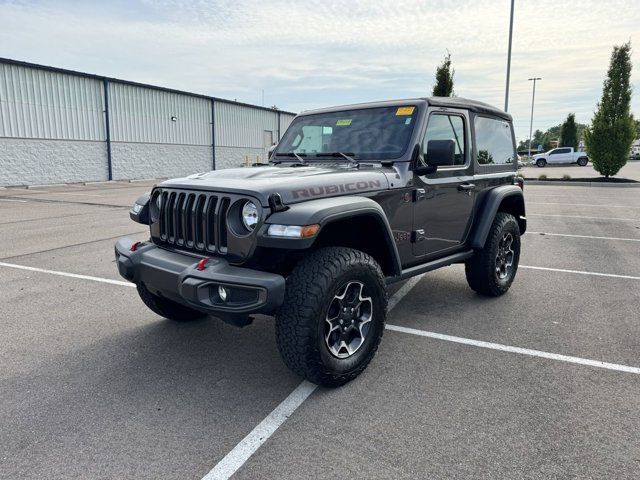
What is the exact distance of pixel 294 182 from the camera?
121 inches

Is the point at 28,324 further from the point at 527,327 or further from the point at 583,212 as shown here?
the point at 583,212

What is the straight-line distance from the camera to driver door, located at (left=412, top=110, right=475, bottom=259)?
3.93 m

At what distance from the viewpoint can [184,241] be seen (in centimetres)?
326

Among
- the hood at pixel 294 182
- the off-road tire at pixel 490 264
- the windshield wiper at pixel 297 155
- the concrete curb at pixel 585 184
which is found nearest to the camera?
the hood at pixel 294 182

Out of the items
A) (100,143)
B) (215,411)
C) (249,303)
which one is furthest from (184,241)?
(100,143)

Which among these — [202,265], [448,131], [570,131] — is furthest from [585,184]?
[570,131]

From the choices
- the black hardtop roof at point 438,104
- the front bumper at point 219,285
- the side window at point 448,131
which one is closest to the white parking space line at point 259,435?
the front bumper at point 219,285

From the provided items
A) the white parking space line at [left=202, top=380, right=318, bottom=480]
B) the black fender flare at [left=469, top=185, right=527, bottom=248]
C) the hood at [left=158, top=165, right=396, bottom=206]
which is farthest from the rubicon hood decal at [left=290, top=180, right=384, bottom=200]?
the black fender flare at [left=469, top=185, right=527, bottom=248]

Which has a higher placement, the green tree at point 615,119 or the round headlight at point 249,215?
the green tree at point 615,119

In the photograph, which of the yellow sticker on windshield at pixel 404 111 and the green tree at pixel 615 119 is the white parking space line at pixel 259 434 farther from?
the green tree at pixel 615 119

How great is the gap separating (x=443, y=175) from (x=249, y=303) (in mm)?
2253

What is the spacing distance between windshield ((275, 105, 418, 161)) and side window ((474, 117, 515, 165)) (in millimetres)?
1127

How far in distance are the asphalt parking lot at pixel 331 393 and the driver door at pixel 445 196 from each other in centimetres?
76

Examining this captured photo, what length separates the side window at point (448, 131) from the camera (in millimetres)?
4039
